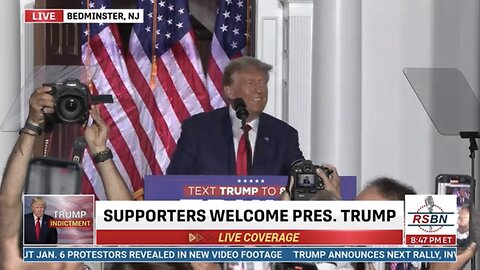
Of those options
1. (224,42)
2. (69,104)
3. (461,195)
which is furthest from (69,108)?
(461,195)

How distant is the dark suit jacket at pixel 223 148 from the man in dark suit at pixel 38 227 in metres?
0.61

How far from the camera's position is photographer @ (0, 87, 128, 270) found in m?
3.25

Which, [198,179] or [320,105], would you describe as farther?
[320,105]

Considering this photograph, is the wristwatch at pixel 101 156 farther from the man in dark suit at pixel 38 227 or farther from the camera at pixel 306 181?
the camera at pixel 306 181

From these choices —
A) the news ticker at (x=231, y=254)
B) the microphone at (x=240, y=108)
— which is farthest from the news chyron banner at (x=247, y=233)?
the microphone at (x=240, y=108)

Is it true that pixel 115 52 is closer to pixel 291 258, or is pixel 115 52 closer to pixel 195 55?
pixel 195 55

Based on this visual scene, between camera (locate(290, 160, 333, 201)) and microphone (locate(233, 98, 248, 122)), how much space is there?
0.36 meters

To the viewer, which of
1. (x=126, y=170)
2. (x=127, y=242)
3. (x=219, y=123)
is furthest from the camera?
(x=126, y=170)

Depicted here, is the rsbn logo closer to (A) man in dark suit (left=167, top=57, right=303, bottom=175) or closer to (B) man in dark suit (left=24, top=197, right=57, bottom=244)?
(A) man in dark suit (left=167, top=57, right=303, bottom=175)

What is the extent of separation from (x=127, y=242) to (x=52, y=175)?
15.8 inches

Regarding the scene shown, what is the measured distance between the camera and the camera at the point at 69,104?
3410 millimetres

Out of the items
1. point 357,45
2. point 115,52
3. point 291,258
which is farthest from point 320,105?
point 291,258

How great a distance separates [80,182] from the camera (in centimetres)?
342

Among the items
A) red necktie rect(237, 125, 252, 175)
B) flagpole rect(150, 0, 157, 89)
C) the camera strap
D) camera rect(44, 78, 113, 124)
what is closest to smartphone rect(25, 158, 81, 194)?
the camera strap
